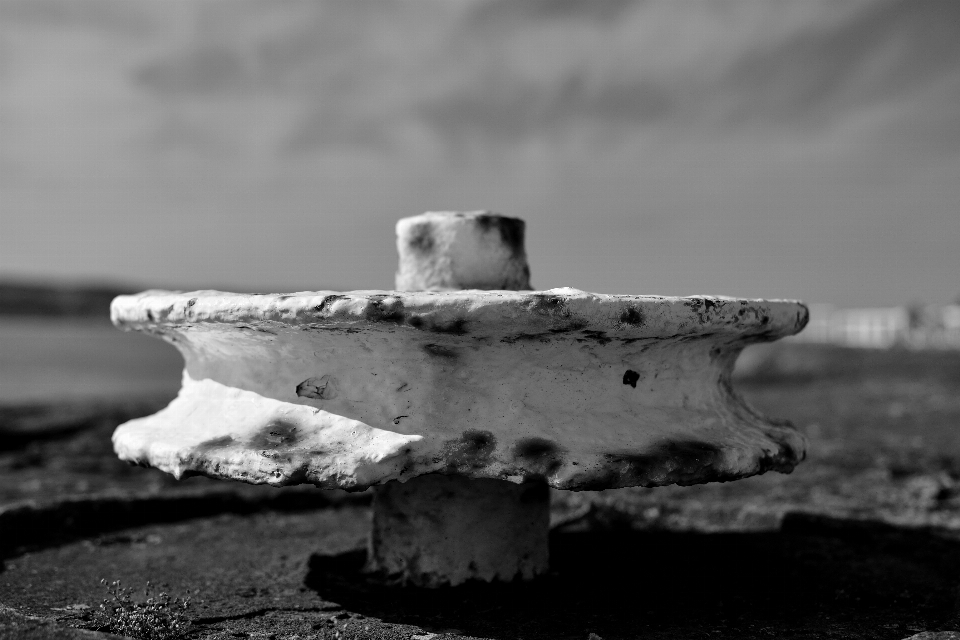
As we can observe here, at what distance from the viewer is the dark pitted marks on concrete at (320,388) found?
2.91 meters

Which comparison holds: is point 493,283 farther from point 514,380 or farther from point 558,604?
point 558,604

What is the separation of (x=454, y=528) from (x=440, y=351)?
0.87m

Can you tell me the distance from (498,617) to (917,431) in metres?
7.01

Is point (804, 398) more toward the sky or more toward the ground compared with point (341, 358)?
more toward the ground

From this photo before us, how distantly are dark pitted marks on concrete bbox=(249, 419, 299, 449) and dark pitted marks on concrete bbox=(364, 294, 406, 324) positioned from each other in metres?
0.53

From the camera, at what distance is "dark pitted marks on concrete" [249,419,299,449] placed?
2.84 m

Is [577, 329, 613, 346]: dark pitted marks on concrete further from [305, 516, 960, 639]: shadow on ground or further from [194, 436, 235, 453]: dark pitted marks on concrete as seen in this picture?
[194, 436, 235, 453]: dark pitted marks on concrete

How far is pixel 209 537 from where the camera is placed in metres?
4.53

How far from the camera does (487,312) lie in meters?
2.60

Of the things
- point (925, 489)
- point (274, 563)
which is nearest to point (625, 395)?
point (274, 563)

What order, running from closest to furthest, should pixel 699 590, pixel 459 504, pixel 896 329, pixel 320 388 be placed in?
pixel 320 388
pixel 459 504
pixel 699 590
pixel 896 329

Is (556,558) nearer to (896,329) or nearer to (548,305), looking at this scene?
(548,305)

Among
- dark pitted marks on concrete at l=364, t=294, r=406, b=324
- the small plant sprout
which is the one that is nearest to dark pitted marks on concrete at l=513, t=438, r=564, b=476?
dark pitted marks on concrete at l=364, t=294, r=406, b=324

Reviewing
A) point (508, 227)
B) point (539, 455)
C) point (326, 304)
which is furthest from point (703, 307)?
point (326, 304)
